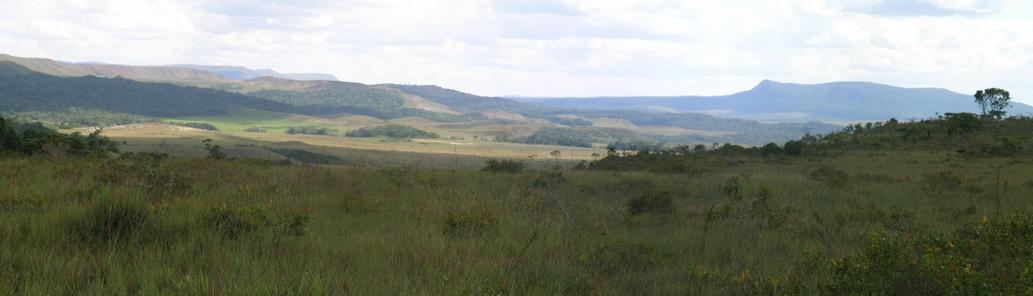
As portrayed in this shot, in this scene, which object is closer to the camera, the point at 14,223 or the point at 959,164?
the point at 14,223

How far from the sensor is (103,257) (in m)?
4.59

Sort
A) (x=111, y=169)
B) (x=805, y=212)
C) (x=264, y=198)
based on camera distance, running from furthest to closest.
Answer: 1. (x=805, y=212)
2. (x=111, y=169)
3. (x=264, y=198)

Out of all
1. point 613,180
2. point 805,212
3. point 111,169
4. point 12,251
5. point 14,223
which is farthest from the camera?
point 613,180

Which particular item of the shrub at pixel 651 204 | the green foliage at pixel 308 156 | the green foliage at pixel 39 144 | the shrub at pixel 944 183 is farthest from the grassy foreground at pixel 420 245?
the green foliage at pixel 308 156

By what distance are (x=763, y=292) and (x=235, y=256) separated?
394 centimetres

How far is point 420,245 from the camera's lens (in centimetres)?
576

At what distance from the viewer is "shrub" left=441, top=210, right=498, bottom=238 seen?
684 centimetres

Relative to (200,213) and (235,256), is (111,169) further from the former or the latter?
(235,256)

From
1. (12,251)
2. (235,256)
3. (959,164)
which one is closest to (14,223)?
(12,251)

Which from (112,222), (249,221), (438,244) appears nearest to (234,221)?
(249,221)

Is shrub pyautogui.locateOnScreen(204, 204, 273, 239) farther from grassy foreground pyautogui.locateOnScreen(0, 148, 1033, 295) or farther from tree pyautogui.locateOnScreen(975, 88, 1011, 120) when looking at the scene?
tree pyautogui.locateOnScreen(975, 88, 1011, 120)

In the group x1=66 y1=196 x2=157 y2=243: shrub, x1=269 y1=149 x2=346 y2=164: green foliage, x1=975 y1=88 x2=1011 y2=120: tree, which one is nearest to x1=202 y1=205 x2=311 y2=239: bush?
x1=66 y1=196 x2=157 y2=243: shrub

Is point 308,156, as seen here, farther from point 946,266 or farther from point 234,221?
point 946,266

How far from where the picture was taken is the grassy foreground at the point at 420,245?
4.25 m
